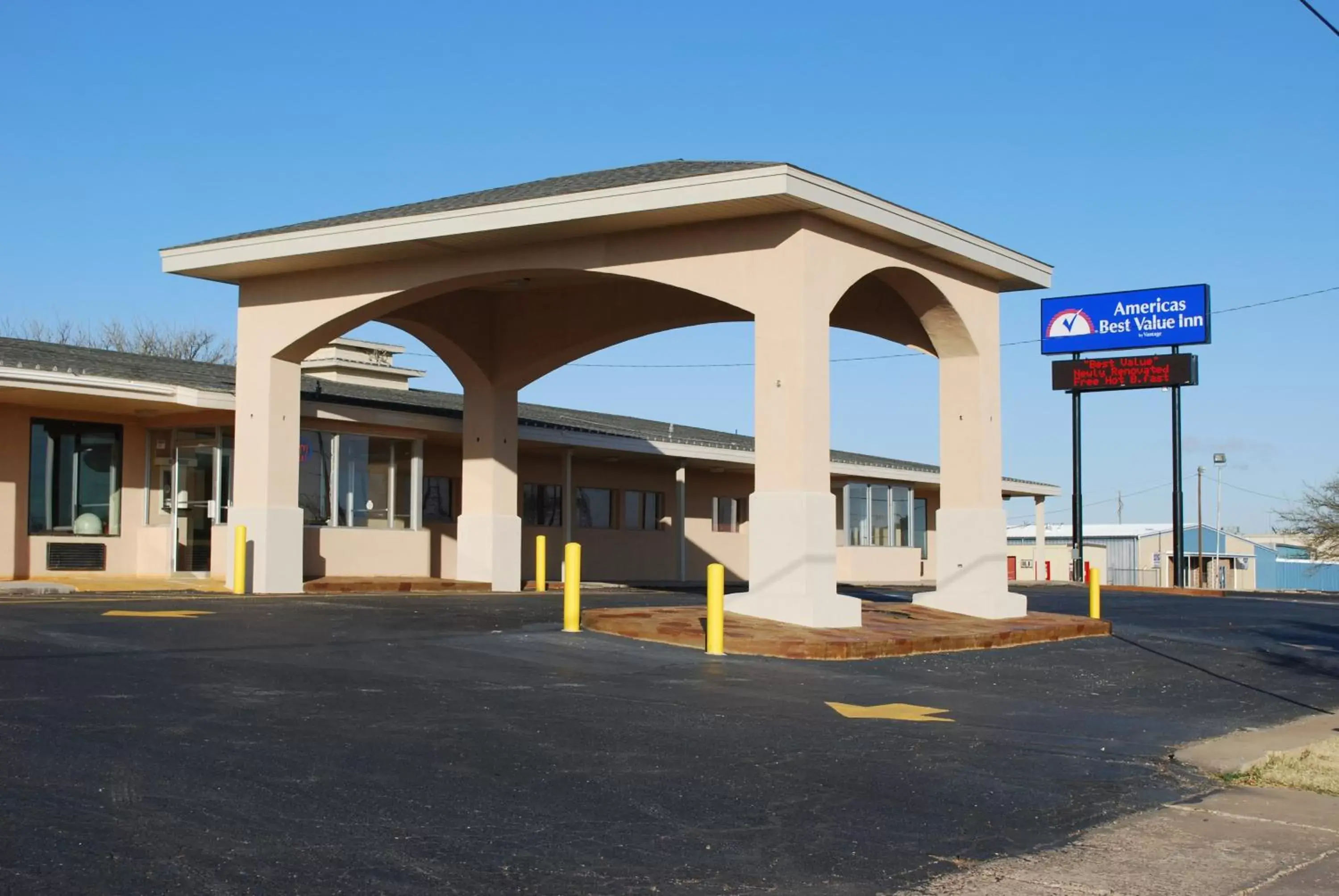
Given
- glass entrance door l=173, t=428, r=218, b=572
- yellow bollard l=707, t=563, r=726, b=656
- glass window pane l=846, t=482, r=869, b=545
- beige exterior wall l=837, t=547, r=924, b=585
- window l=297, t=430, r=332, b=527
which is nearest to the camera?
Answer: yellow bollard l=707, t=563, r=726, b=656

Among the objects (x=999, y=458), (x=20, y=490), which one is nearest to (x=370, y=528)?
(x=20, y=490)

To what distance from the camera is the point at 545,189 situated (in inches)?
786

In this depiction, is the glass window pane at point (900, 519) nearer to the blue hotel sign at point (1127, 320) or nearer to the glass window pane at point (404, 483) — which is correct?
the blue hotel sign at point (1127, 320)

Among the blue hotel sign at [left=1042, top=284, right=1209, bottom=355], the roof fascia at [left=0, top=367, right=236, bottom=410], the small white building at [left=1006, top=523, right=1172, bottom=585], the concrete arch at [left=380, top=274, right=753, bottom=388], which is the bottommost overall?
the small white building at [left=1006, top=523, right=1172, bottom=585]

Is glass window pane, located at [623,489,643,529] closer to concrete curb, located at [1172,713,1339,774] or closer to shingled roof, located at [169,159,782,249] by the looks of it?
shingled roof, located at [169,159,782,249]

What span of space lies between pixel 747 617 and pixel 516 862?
11.6 metres

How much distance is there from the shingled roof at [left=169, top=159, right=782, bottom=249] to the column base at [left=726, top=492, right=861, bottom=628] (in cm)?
411

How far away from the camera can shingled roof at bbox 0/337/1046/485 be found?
23.2 meters

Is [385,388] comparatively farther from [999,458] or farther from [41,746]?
[41,746]

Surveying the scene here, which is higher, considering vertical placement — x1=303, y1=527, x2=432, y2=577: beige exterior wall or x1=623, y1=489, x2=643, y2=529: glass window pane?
x1=623, y1=489, x2=643, y2=529: glass window pane

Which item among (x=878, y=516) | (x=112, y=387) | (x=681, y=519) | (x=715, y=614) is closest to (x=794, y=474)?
(x=715, y=614)

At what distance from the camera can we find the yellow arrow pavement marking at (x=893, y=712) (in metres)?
11.1

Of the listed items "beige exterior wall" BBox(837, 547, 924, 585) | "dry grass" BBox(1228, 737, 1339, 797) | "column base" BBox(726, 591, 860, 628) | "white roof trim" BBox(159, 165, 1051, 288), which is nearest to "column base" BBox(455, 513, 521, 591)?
"white roof trim" BBox(159, 165, 1051, 288)

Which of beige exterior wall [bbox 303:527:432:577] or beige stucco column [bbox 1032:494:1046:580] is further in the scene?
beige stucco column [bbox 1032:494:1046:580]
